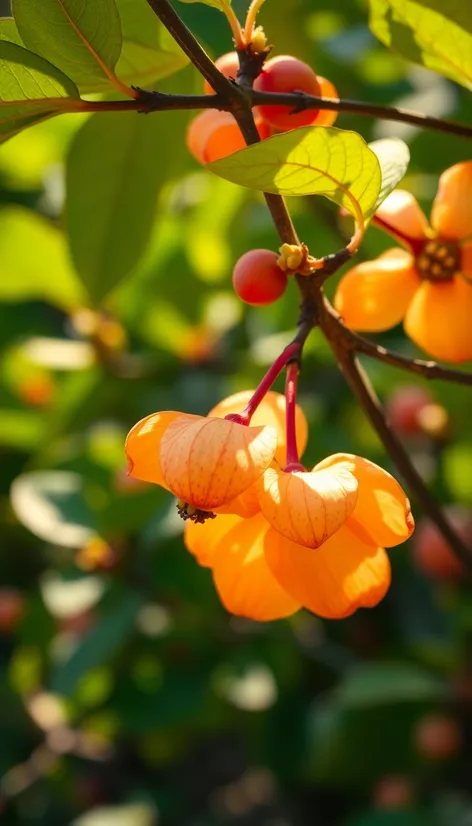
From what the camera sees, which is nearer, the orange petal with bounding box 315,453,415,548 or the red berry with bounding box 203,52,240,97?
the orange petal with bounding box 315,453,415,548

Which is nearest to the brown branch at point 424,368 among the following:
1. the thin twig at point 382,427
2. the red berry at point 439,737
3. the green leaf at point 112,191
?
the thin twig at point 382,427

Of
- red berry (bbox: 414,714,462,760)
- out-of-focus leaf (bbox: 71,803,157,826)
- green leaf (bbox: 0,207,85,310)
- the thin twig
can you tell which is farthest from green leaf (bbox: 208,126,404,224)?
out-of-focus leaf (bbox: 71,803,157,826)

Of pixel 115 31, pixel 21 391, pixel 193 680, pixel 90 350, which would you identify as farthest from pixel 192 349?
pixel 115 31

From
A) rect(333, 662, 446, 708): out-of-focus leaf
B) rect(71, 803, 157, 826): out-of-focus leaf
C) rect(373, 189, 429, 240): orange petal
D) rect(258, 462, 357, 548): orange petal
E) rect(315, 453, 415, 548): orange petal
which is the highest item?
rect(373, 189, 429, 240): orange petal

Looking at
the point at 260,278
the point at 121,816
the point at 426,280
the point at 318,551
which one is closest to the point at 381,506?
the point at 318,551

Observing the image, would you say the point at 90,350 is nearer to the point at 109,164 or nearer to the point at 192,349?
the point at 192,349

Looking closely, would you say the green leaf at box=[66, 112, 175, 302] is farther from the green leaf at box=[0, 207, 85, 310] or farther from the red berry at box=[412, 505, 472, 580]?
the red berry at box=[412, 505, 472, 580]
